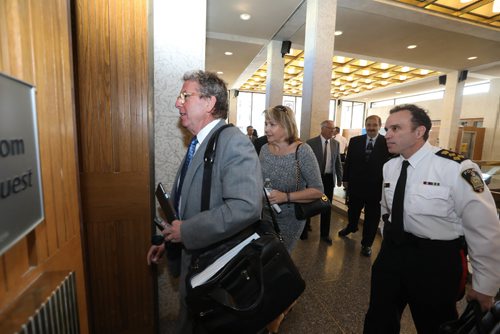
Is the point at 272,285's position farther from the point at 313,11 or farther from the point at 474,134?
the point at 474,134

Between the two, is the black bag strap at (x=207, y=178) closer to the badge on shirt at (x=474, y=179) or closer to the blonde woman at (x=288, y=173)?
the blonde woman at (x=288, y=173)

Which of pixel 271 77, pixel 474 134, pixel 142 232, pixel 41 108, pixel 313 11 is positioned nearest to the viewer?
pixel 41 108

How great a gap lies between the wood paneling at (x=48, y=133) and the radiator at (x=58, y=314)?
0.07 metres

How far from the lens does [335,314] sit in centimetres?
213

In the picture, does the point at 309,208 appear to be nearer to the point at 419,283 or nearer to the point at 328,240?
the point at 419,283

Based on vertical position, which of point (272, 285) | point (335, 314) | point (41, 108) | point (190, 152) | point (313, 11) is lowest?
point (335, 314)

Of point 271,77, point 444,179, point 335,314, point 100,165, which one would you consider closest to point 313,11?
point 271,77

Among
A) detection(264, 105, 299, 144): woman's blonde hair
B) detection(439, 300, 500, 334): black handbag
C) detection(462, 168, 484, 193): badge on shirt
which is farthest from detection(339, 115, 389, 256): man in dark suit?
detection(439, 300, 500, 334): black handbag

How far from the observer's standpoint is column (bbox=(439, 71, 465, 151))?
899 cm

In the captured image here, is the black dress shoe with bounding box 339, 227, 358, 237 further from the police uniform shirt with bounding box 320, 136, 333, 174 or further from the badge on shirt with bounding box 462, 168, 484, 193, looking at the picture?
the badge on shirt with bounding box 462, 168, 484, 193

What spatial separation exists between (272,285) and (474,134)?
13500 millimetres

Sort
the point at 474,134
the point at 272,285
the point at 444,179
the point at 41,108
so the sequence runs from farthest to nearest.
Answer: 1. the point at 474,134
2. the point at 444,179
3. the point at 272,285
4. the point at 41,108

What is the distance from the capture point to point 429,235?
1306mm

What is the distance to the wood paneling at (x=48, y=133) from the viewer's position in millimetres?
614
